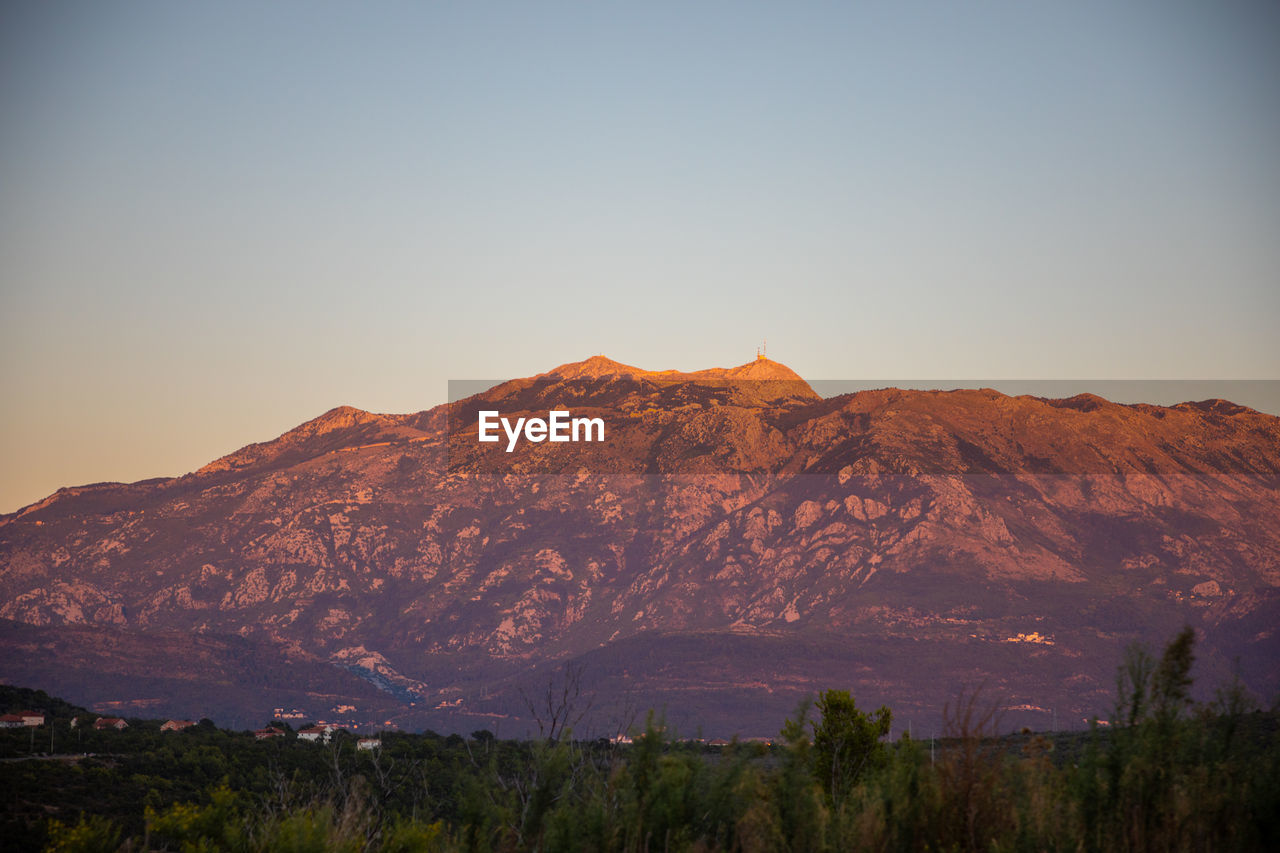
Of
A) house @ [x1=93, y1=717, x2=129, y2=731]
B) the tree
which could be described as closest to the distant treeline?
the tree

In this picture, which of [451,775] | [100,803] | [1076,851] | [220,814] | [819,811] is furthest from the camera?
[451,775]

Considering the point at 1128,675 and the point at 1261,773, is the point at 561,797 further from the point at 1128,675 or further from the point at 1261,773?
the point at 1261,773

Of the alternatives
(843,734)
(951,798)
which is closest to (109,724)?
(843,734)

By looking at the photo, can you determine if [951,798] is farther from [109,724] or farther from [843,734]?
[109,724]

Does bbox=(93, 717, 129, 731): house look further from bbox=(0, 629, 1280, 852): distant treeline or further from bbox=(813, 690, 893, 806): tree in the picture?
bbox=(0, 629, 1280, 852): distant treeline

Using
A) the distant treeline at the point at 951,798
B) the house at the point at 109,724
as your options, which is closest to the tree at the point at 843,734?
the distant treeline at the point at 951,798

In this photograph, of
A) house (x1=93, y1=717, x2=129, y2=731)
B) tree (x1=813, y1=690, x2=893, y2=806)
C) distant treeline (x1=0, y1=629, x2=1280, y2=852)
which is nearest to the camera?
distant treeline (x1=0, y1=629, x2=1280, y2=852)

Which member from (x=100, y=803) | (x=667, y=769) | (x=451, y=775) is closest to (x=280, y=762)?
(x=451, y=775)

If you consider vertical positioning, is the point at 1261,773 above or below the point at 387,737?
above
